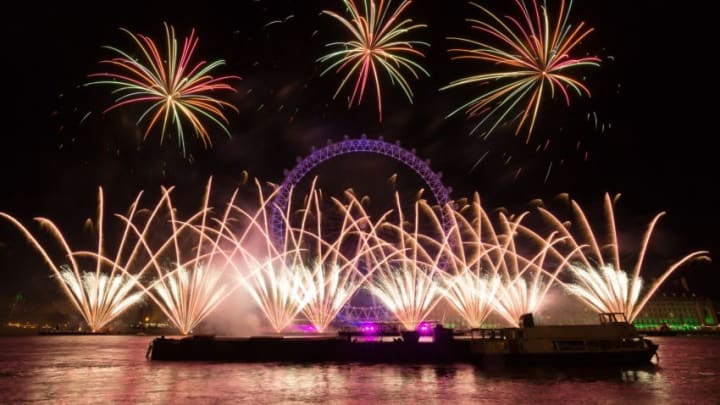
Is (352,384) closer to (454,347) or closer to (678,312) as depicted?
(454,347)

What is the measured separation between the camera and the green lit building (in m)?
161

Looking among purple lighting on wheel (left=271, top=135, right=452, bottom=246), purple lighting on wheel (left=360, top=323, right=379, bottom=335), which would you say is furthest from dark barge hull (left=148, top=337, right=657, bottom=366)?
purple lighting on wheel (left=271, top=135, right=452, bottom=246)

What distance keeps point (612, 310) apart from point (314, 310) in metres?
41.7

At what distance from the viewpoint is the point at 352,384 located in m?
30.9

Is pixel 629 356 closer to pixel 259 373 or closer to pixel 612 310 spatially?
pixel 612 310

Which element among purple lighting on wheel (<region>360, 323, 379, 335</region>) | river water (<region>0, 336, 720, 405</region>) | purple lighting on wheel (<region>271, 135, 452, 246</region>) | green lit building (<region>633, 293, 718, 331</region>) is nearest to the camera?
river water (<region>0, 336, 720, 405</region>)

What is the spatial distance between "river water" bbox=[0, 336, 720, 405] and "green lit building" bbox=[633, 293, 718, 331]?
142m

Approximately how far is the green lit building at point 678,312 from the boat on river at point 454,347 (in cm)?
14139

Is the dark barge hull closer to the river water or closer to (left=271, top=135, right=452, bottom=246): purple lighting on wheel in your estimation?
the river water

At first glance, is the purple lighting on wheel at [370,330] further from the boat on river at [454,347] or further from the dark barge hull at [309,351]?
the dark barge hull at [309,351]

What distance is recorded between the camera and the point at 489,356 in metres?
43.3

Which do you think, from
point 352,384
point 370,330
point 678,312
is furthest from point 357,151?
point 678,312

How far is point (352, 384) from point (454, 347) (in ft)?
65.5

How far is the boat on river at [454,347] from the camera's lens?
1638 inches
